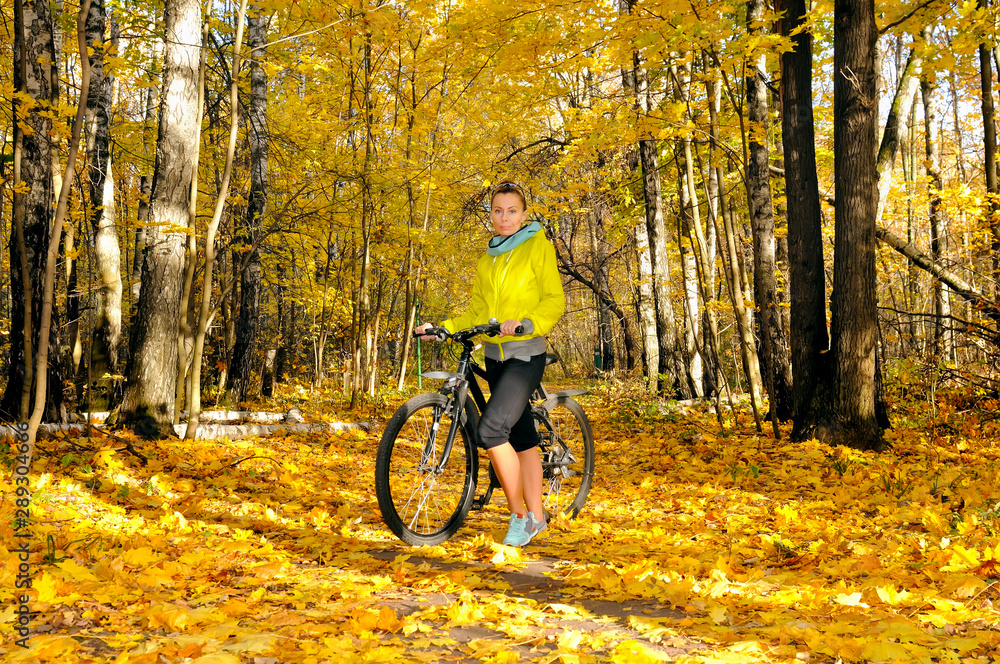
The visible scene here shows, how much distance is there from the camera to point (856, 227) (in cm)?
623

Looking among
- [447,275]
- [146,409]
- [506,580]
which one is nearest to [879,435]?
[506,580]

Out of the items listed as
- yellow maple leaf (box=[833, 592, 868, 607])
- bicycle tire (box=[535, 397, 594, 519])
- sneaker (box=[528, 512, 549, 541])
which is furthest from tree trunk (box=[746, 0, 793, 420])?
yellow maple leaf (box=[833, 592, 868, 607])

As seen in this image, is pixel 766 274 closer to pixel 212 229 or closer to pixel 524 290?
pixel 524 290

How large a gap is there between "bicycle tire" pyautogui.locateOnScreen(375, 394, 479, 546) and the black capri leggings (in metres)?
0.31

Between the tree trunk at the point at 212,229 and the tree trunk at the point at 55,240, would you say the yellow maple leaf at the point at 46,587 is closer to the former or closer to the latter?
the tree trunk at the point at 55,240

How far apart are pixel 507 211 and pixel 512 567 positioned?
1.98m

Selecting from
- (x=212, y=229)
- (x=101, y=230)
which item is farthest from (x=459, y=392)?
(x=101, y=230)

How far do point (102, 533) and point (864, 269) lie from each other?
249 inches

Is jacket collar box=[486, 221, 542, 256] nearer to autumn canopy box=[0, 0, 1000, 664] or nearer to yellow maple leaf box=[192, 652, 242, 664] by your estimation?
autumn canopy box=[0, 0, 1000, 664]

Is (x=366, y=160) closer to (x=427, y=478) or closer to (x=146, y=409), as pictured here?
(x=146, y=409)

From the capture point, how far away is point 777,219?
14375mm

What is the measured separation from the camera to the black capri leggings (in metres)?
3.74

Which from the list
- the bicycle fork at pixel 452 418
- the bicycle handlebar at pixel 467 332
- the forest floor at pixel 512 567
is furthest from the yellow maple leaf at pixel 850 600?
the bicycle fork at pixel 452 418

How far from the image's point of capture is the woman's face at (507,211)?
387cm
